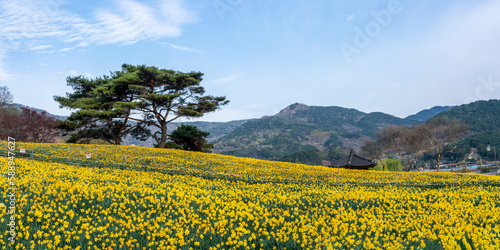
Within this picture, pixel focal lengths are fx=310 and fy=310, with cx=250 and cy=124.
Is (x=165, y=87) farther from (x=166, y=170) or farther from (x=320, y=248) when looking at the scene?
(x=320, y=248)

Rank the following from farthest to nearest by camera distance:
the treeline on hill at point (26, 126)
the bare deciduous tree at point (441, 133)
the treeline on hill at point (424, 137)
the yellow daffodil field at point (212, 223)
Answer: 1. the treeline on hill at point (424, 137)
2. the bare deciduous tree at point (441, 133)
3. the treeline on hill at point (26, 126)
4. the yellow daffodil field at point (212, 223)

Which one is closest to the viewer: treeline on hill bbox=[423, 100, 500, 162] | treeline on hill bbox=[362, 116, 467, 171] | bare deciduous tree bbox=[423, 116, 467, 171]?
bare deciduous tree bbox=[423, 116, 467, 171]

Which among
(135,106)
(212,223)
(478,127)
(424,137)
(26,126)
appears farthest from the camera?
(478,127)

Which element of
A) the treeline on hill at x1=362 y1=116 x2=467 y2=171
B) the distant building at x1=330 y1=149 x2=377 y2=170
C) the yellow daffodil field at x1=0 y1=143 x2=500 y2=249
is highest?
the treeline on hill at x1=362 y1=116 x2=467 y2=171

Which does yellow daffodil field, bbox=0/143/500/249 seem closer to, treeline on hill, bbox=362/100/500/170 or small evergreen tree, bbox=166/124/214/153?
small evergreen tree, bbox=166/124/214/153

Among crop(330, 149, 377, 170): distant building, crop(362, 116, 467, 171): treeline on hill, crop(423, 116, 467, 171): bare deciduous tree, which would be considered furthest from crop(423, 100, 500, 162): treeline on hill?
crop(330, 149, 377, 170): distant building

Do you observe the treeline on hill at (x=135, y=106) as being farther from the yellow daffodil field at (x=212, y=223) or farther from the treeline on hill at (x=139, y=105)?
the yellow daffodil field at (x=212, y=223)

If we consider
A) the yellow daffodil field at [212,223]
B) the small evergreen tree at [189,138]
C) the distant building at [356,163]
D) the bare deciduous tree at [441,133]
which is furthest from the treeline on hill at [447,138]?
the yellow daffodil field at [212,223]

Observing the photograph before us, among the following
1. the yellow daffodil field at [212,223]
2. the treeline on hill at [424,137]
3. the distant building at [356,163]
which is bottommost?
the distant building at [356,163]

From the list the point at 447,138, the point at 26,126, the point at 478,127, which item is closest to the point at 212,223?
the point at 26,126

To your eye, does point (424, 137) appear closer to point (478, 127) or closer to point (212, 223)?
point (212, 223)

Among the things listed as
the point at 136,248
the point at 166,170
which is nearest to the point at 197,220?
the point at 136,248

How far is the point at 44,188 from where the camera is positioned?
28.5 feet

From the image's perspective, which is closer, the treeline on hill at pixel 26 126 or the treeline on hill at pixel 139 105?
the treeline on hill at pixel 139 105
